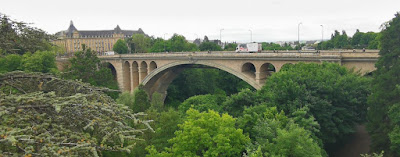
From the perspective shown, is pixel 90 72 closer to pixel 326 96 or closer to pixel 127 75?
pixel 127 75

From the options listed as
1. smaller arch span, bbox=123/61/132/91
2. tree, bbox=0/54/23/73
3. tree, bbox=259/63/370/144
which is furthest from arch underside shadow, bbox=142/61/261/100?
tree, bbox=259/63/370/144

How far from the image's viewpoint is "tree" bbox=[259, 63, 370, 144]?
21.4 metres

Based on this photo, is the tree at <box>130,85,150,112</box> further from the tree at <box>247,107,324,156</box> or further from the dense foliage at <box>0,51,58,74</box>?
the tree at <box>247,107,324,156</box>

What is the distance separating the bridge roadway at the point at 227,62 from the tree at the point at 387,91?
4.18 m

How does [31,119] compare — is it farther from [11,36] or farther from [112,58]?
[112,58]

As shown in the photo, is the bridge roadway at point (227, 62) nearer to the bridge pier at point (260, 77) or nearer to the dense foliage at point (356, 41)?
the bridge pier at point (260, 77)

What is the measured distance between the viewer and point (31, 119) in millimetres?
5793

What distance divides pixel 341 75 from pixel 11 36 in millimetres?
21954

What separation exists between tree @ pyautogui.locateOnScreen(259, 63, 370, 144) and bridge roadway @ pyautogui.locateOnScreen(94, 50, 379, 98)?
2.03 metres

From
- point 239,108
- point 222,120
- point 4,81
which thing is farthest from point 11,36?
point 239,108

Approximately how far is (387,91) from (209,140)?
11.0m

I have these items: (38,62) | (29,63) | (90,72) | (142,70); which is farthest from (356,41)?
(29,63)

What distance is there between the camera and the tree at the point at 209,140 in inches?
631

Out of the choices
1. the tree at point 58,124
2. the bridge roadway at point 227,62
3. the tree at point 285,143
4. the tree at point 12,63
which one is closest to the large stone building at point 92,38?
the bridge roadway at point 227,62
